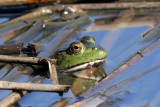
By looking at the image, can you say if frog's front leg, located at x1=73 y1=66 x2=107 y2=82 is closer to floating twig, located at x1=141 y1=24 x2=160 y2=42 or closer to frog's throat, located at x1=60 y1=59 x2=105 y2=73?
frog's throat, located at x1=60 y1=59 x2=105 y2=73

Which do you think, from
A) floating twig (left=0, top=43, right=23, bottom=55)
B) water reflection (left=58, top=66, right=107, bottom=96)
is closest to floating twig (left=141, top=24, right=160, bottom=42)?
water reflection (left=58, top=66, right=107, bottom=96)

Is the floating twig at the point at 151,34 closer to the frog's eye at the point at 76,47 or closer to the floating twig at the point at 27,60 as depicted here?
the frog's eye at the point at 76,47

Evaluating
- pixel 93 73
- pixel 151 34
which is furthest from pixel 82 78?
pixel 151 34

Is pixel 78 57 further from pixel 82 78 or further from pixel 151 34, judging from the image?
pixel 151 34

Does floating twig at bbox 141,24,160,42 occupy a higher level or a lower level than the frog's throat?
higher

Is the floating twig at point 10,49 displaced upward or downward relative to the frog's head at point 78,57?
upward

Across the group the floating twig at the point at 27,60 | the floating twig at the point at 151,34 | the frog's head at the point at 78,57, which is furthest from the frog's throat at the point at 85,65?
the floating twig at the point at 151,34

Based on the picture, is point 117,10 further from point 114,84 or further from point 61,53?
point 114,84

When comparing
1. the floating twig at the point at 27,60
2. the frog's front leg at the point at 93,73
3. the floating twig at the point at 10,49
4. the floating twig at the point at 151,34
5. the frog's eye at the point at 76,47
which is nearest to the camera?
the floating twig at the point at 27,60

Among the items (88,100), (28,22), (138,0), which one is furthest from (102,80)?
(138,0)
